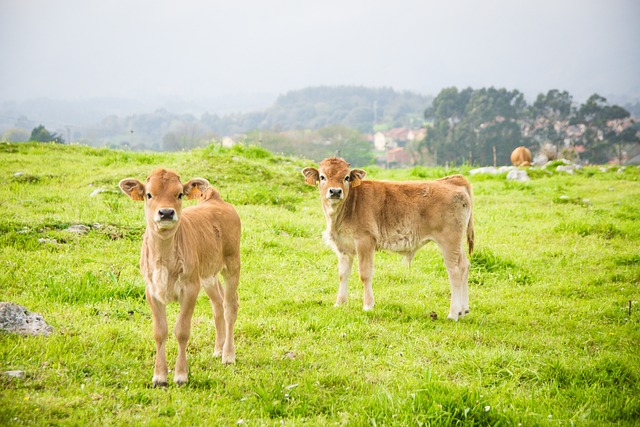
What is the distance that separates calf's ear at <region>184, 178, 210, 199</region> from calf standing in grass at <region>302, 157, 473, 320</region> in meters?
3.15

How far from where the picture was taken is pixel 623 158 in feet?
169

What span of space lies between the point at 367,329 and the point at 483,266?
4531mm

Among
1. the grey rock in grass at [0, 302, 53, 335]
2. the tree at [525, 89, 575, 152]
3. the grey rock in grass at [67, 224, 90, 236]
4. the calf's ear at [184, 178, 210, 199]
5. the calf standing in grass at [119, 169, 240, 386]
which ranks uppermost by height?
the tree at [525, 89, 575, 152]

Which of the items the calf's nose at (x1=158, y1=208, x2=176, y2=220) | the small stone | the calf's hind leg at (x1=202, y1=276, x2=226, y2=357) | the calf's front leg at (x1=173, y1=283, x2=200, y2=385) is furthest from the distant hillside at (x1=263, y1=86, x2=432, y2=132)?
the small stone

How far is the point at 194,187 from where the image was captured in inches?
252

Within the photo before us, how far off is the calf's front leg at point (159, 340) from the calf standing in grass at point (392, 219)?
3924 millimetres

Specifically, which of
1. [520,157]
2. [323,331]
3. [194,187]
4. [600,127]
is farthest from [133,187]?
[600,127]

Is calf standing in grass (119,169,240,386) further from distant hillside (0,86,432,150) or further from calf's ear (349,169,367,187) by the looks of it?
distant hillside (0,86,432,150)

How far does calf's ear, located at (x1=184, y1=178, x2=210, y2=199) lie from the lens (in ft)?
20.8

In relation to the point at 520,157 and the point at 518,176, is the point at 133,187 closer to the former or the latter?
the point at 518,176

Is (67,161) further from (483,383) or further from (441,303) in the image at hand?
(483,383)

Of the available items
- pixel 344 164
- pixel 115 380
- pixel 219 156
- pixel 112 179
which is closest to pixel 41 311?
pixel 115 380

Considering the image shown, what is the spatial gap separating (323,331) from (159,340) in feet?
8.62

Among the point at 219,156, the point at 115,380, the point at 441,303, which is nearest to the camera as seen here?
the point at 115,380
